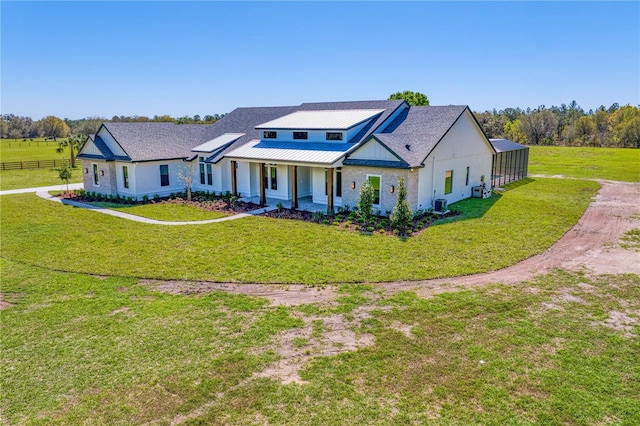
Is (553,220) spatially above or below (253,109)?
below

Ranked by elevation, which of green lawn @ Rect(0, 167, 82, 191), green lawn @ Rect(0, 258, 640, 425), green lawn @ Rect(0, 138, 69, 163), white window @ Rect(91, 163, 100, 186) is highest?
green lawn @ Rect(0, 138, 69, 163)

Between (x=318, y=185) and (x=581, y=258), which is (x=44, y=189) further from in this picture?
(x=581, y=258)

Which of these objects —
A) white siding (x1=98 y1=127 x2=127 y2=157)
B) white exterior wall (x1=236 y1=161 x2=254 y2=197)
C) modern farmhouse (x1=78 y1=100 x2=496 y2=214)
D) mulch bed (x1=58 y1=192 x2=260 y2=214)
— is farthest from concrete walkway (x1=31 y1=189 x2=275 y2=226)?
white siding (x1=98 y1=127 x2=127 y2=157)

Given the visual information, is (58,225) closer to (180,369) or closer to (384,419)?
(180,369)

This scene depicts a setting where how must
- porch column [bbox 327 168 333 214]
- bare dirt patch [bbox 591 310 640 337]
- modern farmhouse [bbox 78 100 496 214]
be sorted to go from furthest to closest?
1. porch column [bbox 327 168 333 214]
2. modern farmhouse [bbox 78 100 496 214]
3. bare dirt patch [bbox 591 310 640 337]

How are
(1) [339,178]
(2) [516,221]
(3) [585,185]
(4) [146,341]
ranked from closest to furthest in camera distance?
(4) [146,341], (2) [516,221], (1) [339,178], (3) [585,185]

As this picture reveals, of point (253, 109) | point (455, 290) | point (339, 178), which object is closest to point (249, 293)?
point (455, 290)

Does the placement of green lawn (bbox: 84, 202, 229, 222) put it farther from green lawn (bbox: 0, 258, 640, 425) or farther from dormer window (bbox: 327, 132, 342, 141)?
green lawn (bbox: 0, 258, 640, 425)

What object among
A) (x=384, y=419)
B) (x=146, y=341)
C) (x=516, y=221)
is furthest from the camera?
→ (x=516, y=221)

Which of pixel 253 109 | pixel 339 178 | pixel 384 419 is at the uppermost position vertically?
pixel 253 109
